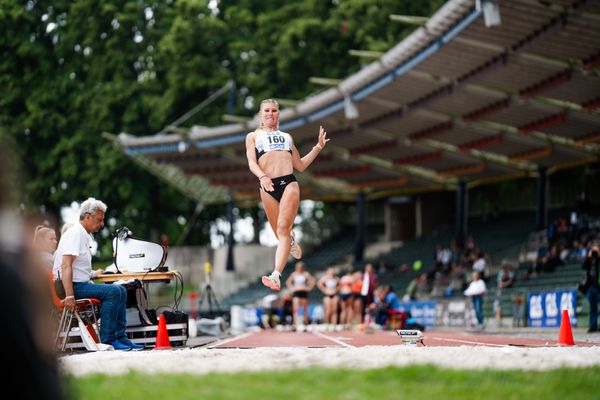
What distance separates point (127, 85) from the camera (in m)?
54.6

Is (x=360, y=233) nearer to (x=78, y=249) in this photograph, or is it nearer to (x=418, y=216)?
(x=418, y=216)

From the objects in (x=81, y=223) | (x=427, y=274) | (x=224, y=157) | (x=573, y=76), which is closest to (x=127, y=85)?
(x=224, y=157)

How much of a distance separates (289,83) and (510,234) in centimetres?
1334

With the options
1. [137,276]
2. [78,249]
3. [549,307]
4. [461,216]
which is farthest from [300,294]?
[461,216]

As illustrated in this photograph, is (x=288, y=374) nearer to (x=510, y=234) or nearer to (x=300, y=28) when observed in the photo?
(x=510, y=234)

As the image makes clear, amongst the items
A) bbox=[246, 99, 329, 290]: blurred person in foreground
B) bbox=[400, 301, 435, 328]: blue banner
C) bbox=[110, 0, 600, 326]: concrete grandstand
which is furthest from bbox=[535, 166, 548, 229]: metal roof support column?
bbox=[246, 99, 329, 290]: blurred person in foreground

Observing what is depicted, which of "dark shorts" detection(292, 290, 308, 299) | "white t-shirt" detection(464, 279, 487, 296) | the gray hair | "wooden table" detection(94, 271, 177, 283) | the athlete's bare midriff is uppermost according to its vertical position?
the athlete's bare midriff

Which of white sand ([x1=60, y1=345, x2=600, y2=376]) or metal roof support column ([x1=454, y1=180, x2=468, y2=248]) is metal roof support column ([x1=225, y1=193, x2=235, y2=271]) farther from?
white sand ([x1=60, y1=345, x2=600, y2=376])

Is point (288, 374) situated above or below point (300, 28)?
below

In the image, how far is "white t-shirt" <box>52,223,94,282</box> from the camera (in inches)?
503

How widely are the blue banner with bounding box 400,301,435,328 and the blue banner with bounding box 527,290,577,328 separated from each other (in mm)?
5853

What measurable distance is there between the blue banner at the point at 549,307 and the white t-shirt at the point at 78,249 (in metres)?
16.1

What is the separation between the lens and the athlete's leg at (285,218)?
43.6ft

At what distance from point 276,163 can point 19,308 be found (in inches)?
370
